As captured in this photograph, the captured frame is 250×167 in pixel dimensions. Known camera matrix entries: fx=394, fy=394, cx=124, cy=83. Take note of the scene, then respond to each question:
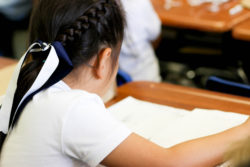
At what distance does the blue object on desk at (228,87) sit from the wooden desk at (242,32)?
596 millimetres

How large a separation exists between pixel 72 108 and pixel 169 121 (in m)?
0.44

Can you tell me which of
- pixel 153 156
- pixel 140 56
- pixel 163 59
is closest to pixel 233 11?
pixel 140 56

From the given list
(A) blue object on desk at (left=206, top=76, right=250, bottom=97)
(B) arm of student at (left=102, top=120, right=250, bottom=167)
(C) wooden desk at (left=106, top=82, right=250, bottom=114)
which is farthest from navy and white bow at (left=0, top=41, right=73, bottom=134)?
(A) blue object on desk at (left=206, top=76, right=250, bottom=97)

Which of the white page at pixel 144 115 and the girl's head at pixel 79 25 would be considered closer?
the girl's head at pixel 79 25

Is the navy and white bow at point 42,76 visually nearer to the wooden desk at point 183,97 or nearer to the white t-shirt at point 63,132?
the white t-shirt at point 63,132

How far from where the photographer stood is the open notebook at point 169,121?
1.09 metres

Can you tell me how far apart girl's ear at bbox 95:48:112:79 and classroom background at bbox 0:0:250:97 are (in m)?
0.59

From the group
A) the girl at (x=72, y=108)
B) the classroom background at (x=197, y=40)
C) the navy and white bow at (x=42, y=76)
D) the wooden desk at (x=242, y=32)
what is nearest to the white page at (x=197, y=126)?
the girl at (x=72, y=108)

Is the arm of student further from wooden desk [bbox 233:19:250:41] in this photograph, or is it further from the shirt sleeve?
wooden desk [bbox 233:19:250:41]

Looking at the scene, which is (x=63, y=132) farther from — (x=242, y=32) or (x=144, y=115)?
(x=242, y=32)

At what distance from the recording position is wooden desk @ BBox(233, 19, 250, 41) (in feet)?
6.36

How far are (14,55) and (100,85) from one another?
8.82 feet

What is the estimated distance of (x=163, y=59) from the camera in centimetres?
288

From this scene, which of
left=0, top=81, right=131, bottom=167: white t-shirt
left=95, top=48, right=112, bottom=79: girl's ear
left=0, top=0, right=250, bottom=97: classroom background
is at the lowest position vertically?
left=0, top=0, right=250, bottom=97: classroom background
